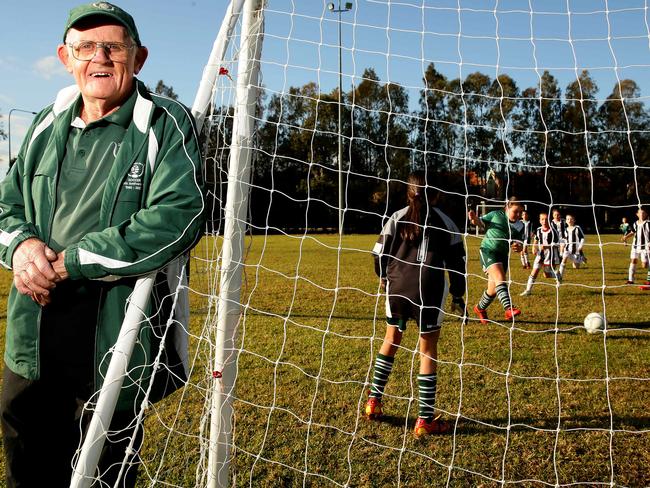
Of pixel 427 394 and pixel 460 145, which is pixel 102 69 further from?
pixel 460 145

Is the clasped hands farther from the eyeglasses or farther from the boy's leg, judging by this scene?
the boy's leg

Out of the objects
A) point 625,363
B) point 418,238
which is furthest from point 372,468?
point 625,363

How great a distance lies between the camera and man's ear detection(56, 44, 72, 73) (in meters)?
1.76

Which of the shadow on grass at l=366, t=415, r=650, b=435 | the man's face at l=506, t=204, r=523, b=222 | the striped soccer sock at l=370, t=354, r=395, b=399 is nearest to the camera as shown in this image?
the shadow on grass at l=366, t=415, r=650, b=435

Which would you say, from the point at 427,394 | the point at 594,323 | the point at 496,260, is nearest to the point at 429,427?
the point at 427,394

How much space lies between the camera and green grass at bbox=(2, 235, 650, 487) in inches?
121

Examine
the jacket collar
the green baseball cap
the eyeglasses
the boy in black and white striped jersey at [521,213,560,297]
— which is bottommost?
the boy in black and white striped jersey at [521,213,560,297]

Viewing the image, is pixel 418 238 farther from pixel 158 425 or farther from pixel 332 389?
pixel 158 425

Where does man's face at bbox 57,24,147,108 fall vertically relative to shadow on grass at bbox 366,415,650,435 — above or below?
above

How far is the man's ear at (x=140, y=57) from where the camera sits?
179cm

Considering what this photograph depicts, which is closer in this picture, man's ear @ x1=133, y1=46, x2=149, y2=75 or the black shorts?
Answer: man's ear @ x1=133, y1=46, x2=149, y2=75

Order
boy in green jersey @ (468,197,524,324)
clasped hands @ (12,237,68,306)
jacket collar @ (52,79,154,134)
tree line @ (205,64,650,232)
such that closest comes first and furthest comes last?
clasped hands @ (12,237,68,306)
jacket collar @ (52,79,154,134)
tree line @ (205,64,650,232)
boy in green jersey @ (468,197,524,324)

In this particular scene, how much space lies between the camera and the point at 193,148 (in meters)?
1.72

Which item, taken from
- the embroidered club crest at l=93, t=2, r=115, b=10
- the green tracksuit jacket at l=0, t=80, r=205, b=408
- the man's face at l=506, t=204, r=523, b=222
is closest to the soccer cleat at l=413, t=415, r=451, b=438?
the green tracksuit jacket at l=0, t=80, r=205, b=408
